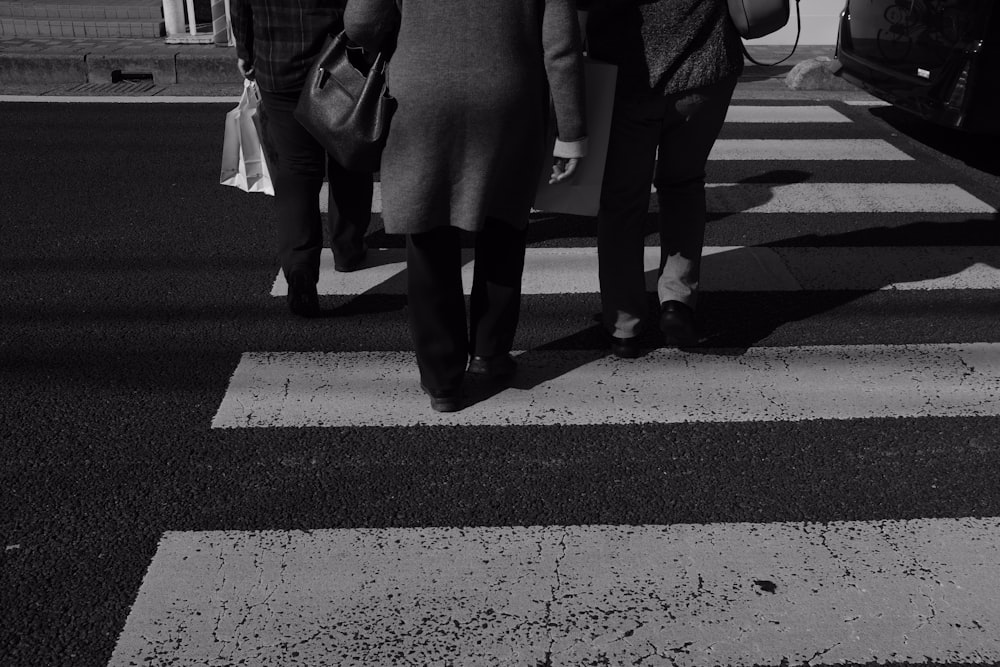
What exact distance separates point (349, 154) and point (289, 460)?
2.96 feet

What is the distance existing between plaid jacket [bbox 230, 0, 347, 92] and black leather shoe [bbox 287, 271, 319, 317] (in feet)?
2.31

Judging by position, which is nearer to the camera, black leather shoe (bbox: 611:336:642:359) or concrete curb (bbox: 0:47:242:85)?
black leather shoe (bbox: 611:336:642:359)

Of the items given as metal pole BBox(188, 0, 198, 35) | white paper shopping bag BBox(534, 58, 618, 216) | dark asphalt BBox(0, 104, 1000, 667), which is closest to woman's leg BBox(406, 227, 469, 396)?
dark asphalt BBox(0, 104, 1000, 667)

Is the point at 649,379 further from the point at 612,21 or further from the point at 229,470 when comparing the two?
the point at 229,470

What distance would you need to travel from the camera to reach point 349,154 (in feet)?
10.1

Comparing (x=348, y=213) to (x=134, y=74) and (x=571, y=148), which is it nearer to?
(x=571, y=148)

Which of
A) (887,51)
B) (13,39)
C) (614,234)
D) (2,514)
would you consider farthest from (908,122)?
(13,39)

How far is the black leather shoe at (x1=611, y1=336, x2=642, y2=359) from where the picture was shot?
3.79 m

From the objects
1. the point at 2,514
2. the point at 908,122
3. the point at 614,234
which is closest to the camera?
the point at 2,514

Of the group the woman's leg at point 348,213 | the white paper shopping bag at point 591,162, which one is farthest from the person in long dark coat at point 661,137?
the woman's leg at point 348,213

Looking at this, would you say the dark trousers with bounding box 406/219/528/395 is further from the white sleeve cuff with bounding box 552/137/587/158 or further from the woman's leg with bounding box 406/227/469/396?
the white sleeve cuff with bounding box 552/137/587/158

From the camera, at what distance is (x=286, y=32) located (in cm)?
369

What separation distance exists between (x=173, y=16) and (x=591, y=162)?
7.34 m

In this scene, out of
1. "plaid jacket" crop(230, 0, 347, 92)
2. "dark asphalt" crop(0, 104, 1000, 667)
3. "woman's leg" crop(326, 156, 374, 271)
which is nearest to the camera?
"dark asphalt" crop(0, 104, 1000, 667)
